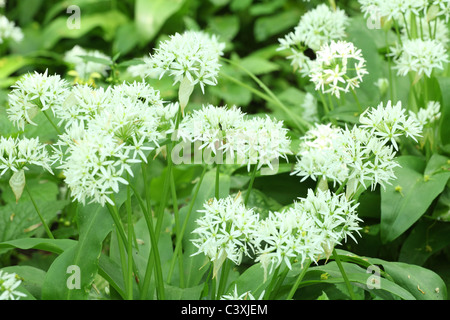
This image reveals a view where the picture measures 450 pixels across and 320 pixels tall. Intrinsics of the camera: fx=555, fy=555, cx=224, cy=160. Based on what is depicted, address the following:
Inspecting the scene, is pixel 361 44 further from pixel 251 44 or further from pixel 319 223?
pixel 251 44

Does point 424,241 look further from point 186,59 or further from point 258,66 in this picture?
point 258,66

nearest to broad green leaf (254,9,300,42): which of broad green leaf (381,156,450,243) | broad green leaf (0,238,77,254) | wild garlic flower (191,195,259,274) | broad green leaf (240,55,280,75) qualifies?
broad green leaf (240,55,280,75)

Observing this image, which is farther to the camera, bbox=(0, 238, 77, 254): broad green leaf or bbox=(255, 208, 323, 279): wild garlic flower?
bbox=(0, 238, 77, 254): broad green leaf

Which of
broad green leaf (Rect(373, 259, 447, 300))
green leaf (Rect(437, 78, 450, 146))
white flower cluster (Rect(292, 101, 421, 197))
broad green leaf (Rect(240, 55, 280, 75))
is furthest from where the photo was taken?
broad green leaf (Rect(240, 55, 280, 75))

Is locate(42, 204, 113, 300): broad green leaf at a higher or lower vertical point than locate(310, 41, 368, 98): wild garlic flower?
lower

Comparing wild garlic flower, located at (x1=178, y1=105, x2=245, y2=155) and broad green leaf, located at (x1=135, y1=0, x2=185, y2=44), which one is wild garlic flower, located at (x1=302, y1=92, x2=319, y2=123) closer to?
wild garlic flower, located at (x1=178, y1=105, x2=245, y2=155)

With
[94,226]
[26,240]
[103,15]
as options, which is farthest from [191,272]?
[103,15]

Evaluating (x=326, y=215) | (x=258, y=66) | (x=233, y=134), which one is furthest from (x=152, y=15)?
(x=326, y=215)
